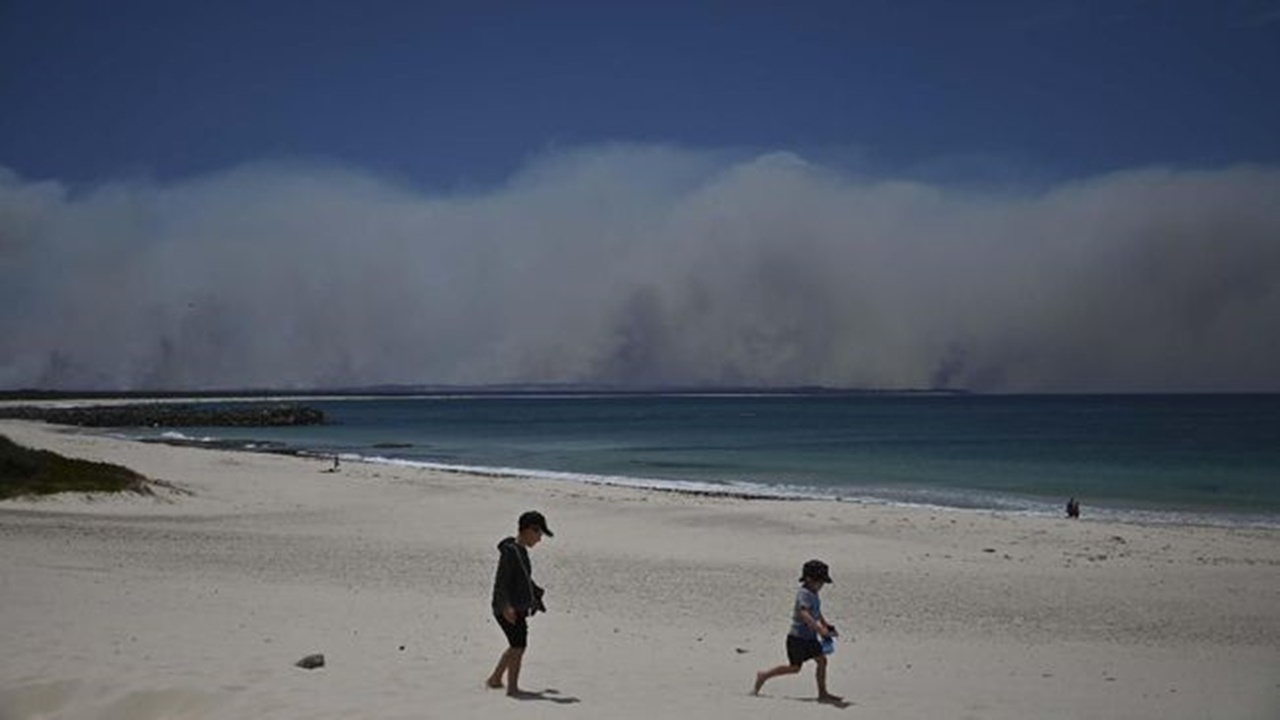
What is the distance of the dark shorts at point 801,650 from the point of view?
9.20 metres

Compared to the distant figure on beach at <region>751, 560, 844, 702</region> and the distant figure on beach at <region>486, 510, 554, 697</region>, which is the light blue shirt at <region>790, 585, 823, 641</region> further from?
the distant figure on beach at <region>486, 510, 554, 697</region>

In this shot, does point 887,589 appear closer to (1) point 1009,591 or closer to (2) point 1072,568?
(1) point 1009,591

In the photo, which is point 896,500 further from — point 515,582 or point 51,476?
point 515,582

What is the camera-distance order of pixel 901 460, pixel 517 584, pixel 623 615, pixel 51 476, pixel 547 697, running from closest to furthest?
pixel 517 584
pixel 547 697
pixel 623 615
pixel 51 476
pixel 901 460

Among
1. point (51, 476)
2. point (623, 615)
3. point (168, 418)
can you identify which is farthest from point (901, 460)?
point (168, 418)

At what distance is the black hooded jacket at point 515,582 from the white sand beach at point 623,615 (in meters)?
0.79

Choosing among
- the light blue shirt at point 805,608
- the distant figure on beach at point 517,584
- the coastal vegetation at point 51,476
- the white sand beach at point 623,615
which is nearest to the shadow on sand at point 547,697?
the white sand beach at point 623,615

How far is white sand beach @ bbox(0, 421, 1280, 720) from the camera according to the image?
897 centimetres

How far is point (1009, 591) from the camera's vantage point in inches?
655

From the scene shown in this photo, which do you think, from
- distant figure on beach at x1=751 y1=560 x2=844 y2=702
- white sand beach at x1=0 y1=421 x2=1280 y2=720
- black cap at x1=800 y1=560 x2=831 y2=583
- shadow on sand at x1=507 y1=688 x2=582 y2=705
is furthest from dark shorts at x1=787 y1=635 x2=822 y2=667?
shadow on sand at x1=507 y1=688 x2=582 y2=705

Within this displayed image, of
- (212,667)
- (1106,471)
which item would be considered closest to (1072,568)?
(212,667)

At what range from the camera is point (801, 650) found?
30.2ft

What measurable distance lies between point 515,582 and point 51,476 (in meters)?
22.4

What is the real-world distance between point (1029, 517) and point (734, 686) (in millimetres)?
22082
